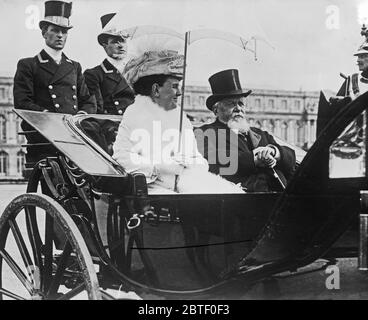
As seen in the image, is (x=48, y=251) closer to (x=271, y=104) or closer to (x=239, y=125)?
(x=239, y=125)

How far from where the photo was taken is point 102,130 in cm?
289

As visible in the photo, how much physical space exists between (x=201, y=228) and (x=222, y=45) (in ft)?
2.71

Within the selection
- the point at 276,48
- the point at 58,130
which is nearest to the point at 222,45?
the point at 276,48

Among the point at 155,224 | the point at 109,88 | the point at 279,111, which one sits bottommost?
the point at 155,224

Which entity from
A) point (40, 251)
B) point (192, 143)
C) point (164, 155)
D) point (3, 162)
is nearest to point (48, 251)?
point (40, 251)

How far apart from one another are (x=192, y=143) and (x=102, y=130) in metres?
0.46

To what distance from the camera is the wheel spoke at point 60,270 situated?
291cm

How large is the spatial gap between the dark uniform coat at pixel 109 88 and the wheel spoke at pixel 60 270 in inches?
26.9

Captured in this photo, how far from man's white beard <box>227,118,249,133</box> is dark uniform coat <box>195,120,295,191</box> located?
0.02 metres

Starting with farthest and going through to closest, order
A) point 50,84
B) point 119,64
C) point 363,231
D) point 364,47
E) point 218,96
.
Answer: point 50,84 → point 119,64 → point 218,96 → point 364,47 → point 363,231

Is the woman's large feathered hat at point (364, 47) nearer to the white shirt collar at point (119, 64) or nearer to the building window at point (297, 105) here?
the building window at point (297, 105)

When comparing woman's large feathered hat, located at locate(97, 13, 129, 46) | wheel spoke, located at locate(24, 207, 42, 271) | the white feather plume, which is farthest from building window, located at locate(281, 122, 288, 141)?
wheel spoke, located at locate(24, 207, 42, 271)

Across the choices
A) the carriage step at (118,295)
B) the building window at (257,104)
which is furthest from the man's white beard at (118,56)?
Result: the carriage step at (118,295)

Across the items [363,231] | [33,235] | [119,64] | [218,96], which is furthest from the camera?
[33,235]
